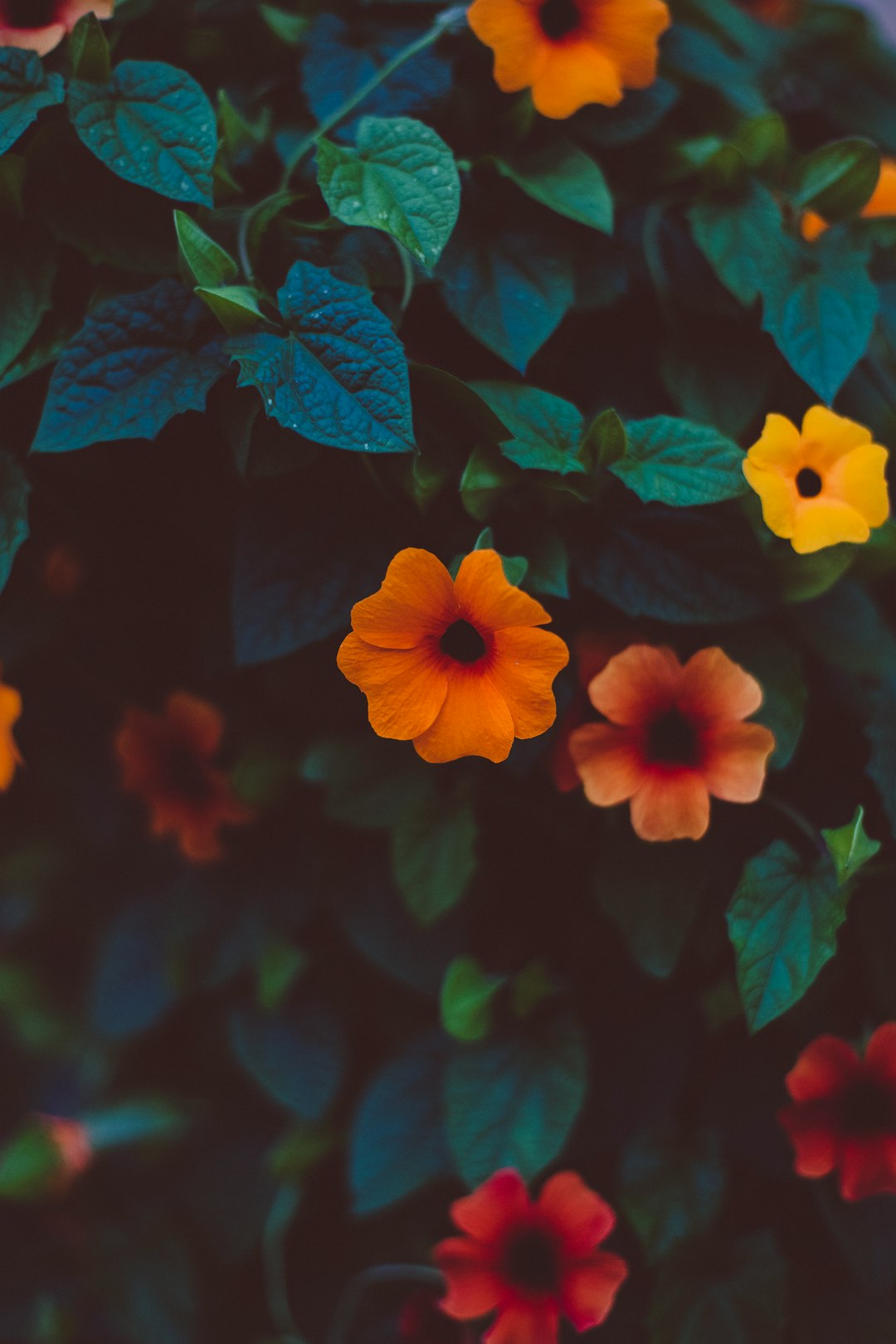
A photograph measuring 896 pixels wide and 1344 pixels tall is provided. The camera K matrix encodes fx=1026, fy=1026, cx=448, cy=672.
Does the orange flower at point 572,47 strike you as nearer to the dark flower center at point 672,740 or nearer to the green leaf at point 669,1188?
the dark flower center at point 672,740

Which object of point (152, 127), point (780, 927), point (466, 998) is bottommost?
point (466, 998)

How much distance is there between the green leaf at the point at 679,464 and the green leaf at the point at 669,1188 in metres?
0.42

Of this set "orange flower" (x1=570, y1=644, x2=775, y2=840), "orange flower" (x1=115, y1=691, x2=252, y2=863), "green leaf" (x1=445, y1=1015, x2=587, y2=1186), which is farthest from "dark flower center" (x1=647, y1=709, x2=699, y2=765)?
"orange flower" (x1=115, y1=691, x2=252, y2=863)

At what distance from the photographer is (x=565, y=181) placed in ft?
1.95

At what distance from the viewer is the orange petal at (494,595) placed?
47cm

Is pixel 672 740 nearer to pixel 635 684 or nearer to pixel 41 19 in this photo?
pixel 635 684

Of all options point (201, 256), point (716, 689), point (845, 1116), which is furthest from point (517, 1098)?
point (201, 256)

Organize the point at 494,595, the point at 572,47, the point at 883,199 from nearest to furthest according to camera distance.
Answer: the point at 494,595 < the point at 572,47 < the point at 883,199

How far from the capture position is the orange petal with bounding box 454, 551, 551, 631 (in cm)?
47

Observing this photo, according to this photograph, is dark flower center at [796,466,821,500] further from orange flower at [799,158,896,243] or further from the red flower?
the red flower

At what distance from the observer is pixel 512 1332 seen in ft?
1.96

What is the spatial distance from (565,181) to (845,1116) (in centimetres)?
57

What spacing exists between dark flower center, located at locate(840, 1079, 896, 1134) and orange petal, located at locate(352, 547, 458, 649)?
14.9 inches

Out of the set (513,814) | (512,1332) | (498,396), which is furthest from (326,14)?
(512,1332)
